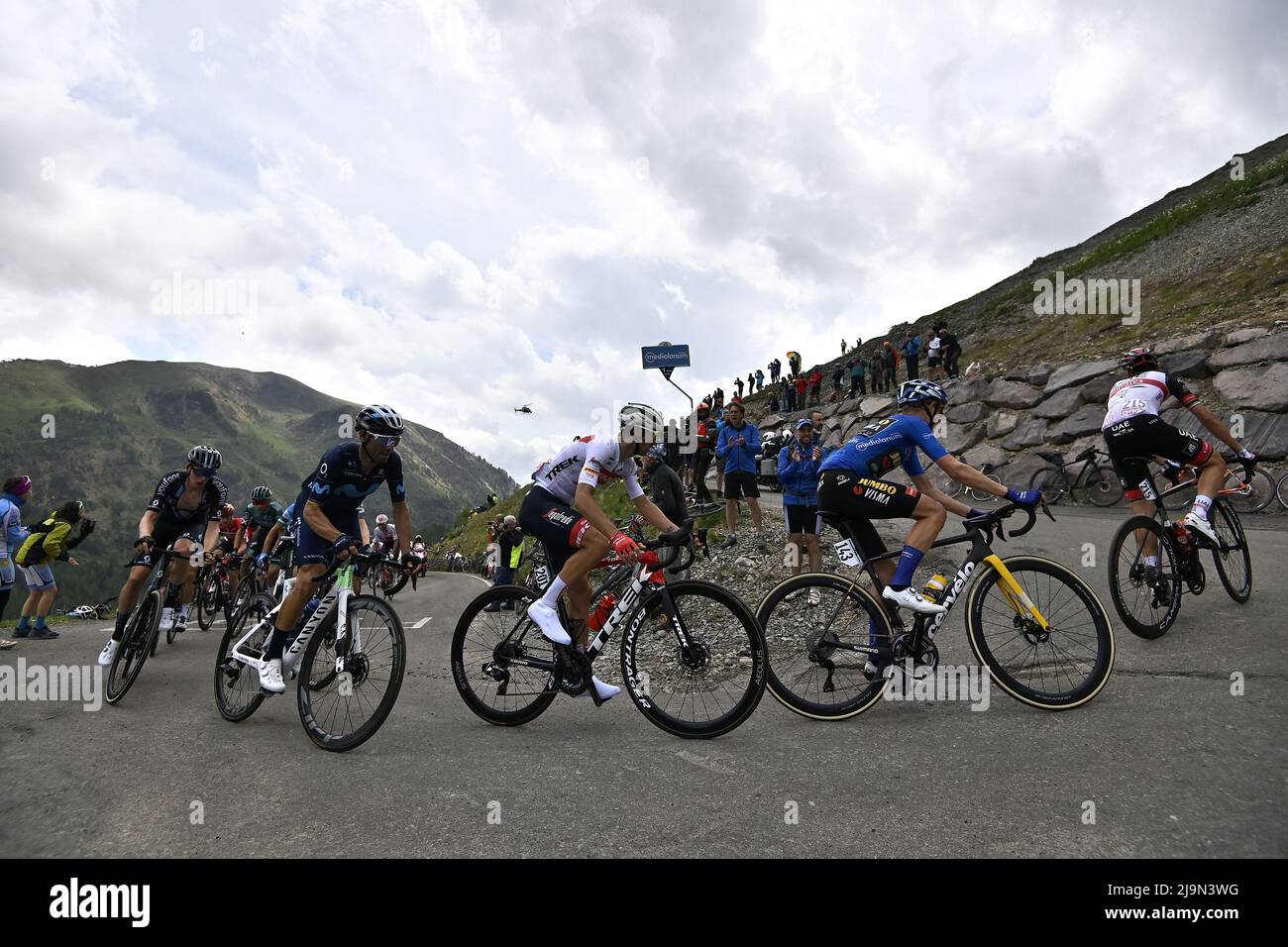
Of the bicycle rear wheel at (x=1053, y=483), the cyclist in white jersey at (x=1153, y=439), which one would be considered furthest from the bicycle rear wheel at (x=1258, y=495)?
the cyclist in white jersey at (x=1153, y=439)

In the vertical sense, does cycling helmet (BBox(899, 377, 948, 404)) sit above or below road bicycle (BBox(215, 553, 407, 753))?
above

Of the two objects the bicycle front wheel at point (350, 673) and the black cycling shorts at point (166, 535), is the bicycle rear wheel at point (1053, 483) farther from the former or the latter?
the black cycling shorts at point (166, 535)

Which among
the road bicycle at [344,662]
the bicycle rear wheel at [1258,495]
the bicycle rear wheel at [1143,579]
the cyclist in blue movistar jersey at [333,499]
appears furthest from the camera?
the bicycle rear wheel at [1258,495]

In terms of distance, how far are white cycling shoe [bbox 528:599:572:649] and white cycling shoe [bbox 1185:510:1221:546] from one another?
532cm

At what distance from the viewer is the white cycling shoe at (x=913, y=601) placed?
4781 millimetres

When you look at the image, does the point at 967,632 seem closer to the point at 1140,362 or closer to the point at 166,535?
the point at 1140,362

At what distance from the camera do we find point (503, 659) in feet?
17.2

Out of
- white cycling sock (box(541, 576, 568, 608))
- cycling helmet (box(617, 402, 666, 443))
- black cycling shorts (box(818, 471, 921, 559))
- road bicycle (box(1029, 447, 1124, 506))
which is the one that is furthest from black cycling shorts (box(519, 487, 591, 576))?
road bicycle (box(1029, 447, 1124, 506))

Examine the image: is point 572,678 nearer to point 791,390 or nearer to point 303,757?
point 303,757

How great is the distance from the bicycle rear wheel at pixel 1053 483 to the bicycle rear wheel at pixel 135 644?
1801 cm

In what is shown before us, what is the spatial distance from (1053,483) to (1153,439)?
1252 cm

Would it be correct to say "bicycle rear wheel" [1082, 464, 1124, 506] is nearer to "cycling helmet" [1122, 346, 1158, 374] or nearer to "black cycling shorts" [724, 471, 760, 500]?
"black cycling shorts" [724, 471, 760, 500]

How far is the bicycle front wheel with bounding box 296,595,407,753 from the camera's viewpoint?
471 cm
